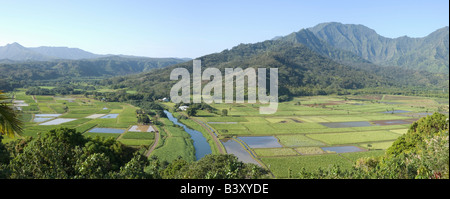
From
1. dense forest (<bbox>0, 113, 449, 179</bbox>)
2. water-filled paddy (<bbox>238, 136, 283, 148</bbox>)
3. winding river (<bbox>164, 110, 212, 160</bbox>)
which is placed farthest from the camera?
water-filled paddy (<bbox>238, 136, 283, 148</bbox>)

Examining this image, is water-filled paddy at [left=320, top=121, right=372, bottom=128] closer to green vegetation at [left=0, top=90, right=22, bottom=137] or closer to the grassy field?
the grassy field

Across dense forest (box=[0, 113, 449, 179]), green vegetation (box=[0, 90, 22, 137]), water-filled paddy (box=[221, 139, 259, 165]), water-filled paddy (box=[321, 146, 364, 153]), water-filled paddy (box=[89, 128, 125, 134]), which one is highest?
green vegetation (box=[0, 90, 22, 137])

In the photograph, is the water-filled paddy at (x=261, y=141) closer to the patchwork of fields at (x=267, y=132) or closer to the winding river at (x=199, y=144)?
the patchwork of fields at (x=267, y=132)

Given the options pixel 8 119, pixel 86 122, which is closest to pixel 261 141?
pixel 86 122

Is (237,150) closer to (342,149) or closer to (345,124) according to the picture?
(342,149)

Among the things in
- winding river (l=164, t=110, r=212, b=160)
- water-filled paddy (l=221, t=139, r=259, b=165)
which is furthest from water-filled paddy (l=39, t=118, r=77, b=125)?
water-filled paddy (l=221, t=139, r=259, b=165)

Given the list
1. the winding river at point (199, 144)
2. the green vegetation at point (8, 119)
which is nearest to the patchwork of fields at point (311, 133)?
the winding river at point (199, 144)

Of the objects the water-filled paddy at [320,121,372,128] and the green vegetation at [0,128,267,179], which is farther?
the water-filled paddy at [320,121,372,128]

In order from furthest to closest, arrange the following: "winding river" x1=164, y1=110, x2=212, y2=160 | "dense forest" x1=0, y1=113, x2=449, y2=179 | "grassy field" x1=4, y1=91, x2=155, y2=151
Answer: "grassy field" x1=4, y1=91, x2=155, y2=151 < "winding river" x1=164, y1=110, x2=212, y2=160 < "dense forest" x1=0, y1=113, x2=449, y2=179
